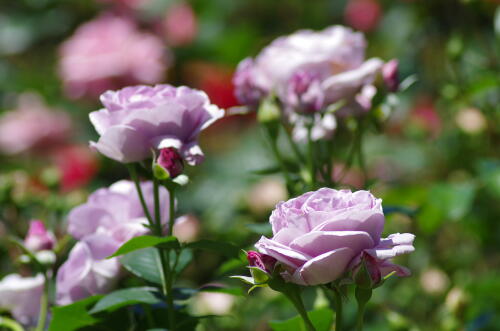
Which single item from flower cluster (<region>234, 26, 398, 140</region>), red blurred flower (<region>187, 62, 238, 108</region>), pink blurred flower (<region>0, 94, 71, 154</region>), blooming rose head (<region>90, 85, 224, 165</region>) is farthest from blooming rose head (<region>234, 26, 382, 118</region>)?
pink blurred flower (<region>0, 94, 71, 154</region>)

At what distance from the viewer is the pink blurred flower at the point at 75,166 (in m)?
1.88

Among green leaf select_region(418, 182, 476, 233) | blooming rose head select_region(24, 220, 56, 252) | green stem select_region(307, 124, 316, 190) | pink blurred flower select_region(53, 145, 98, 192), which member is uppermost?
green stem select_region(307, 124, 316, 190)

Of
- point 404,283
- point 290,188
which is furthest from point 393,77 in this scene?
point 404,283

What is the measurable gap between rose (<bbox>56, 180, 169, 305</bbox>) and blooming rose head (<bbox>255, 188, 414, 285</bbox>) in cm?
21

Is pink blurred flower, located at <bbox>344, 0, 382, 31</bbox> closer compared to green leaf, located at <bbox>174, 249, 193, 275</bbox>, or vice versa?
green leaf, located at <bbox>174, 249, 193, 275</bbox>

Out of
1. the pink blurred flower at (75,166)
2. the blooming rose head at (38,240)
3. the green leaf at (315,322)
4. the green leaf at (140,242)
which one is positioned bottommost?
the pink blurred flower at (75,166)

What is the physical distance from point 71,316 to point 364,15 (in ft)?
6.26

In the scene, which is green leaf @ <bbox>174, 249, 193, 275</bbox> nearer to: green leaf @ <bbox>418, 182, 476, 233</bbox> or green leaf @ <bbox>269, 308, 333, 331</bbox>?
green leaf @ <bbox>269, 308, 333, 331</bbox>

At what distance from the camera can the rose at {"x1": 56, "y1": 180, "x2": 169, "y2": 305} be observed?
0.70 metres

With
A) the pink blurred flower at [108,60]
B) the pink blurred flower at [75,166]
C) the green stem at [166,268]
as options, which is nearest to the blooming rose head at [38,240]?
the green stem at [166,268]

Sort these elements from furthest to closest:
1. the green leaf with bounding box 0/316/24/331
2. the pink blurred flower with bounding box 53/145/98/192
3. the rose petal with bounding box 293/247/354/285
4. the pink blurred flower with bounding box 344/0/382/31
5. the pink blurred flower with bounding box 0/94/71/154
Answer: the pink blurred flower with bounding box 344/0/382/31 < the pink blurred flower with bounding box 0/94/71/154 < the pink blurred flower with bounding box 53/145/98/192 < the green leaf with bounding box 0/316/24/331 < the rose petal with bounding box 293/247/354/285

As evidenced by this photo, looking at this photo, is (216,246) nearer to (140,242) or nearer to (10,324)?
(140,242)

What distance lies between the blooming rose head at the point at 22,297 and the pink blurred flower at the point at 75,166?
101 cm

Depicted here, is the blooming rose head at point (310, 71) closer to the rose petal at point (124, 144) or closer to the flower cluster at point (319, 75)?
the flower cluster at point (319, 75)
